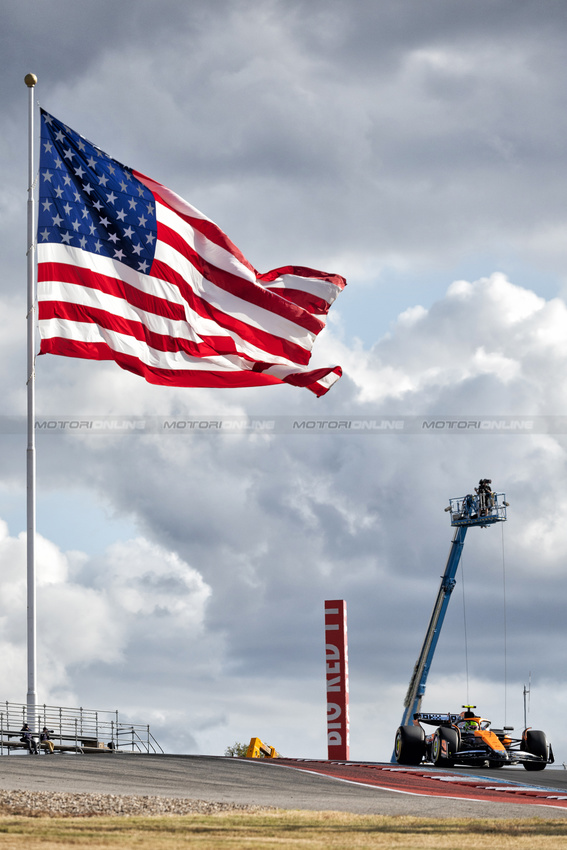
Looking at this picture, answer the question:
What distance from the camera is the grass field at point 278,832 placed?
46.9 ft

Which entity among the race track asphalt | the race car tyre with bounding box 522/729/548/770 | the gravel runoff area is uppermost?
the gravel runoff area

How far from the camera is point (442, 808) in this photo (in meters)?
19.9

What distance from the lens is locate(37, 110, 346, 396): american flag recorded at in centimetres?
2514

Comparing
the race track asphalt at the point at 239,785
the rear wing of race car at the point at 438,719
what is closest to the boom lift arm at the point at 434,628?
the rear wing of race car at the point at 438,719

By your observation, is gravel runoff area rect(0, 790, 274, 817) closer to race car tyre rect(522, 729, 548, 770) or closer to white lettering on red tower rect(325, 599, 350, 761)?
race car tyre rect(522, 729, 548, 770)

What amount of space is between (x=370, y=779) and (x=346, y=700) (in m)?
17.6

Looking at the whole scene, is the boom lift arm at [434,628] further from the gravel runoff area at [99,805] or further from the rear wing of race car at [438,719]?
the gravel runoff area at [99,805]

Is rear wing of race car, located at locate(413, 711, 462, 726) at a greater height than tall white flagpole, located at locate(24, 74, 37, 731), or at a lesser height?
lesser

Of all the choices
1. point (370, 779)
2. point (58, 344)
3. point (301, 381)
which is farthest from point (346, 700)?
point (58, 344)

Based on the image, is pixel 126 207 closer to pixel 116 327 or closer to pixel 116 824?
pixel 116 327

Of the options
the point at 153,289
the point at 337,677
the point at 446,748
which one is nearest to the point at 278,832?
the point at 153,289

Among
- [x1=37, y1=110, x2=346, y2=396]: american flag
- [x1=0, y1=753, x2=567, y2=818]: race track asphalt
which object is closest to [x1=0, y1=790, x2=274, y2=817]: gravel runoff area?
[x1=0, y1=753, x2=567, y2=818]: race track asphalt

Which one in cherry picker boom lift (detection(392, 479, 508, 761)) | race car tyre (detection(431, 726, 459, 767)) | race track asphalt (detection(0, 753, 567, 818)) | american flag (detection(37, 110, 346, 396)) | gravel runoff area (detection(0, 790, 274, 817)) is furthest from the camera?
cherry picker boom lift (detection(392, 479, 508, 761))

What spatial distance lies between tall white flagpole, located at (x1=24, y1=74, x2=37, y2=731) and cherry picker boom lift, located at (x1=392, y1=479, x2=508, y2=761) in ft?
114
